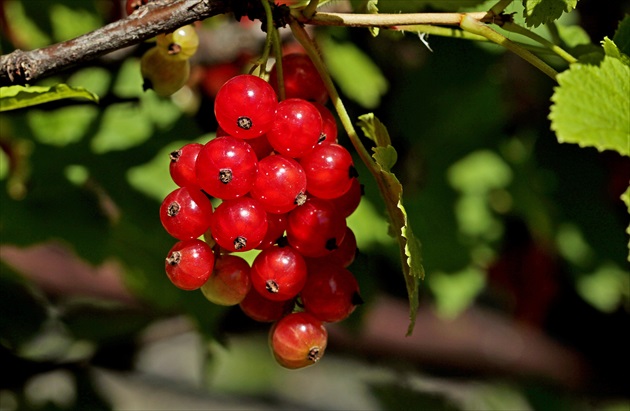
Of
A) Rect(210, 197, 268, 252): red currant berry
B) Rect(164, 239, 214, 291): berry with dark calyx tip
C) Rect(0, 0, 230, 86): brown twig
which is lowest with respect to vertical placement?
Rect(164, 239, 214, 291): berry with dark calyx tip

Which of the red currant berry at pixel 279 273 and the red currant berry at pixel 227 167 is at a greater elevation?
the red currant berry at pixel 227 167

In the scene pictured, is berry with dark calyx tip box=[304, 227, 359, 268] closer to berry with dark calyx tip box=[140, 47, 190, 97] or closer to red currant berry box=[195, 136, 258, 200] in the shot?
red currant berry box=[195, 136, 258, 200]

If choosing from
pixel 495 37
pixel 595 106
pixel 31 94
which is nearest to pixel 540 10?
pixel 495 37

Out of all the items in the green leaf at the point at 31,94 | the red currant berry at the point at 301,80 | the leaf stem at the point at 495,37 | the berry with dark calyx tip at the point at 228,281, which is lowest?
the berry with dark calyx tip at the point at 228,281

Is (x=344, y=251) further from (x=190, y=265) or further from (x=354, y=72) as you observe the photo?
(x=354, y=72)

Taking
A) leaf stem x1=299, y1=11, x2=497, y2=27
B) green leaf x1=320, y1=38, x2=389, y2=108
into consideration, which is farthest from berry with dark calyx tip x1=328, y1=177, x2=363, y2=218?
green leaf x1=320, y1=38, x2=389, y2=108

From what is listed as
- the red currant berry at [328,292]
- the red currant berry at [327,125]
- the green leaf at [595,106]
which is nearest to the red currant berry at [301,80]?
the red currant berry at [327,125]

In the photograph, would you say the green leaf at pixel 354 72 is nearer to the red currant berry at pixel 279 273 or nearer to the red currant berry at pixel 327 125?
the red currant berry at pixel 327 125
